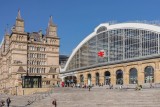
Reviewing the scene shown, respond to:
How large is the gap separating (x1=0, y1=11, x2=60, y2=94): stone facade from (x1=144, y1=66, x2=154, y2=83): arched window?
3069 centimetres

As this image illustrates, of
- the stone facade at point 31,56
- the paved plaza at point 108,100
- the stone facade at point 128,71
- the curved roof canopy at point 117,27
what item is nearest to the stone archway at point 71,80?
the stone facade at point 31,56

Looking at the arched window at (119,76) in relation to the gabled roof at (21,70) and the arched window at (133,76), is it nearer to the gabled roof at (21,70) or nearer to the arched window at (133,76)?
the arched window at (133,76)

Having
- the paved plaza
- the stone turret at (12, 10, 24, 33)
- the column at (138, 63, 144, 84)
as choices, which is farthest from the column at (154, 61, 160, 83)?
the stone turret at (12, 10, 24, 33)

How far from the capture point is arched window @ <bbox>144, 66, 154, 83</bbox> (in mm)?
86438

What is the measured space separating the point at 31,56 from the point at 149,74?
4045 cm

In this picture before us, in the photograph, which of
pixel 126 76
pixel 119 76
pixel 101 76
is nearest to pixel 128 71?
pixel 126 76

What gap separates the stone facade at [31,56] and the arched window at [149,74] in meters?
30.7

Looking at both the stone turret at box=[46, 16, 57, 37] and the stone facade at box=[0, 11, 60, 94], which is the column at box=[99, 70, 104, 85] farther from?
the stone turret at box=[46, 16, 57, 37]

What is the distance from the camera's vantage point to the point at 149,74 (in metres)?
87.5

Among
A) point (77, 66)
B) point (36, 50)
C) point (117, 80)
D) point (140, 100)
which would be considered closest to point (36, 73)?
point (36, 50)

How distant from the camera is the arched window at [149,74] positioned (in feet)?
284

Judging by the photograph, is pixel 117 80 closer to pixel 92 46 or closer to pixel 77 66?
pixel 92 46

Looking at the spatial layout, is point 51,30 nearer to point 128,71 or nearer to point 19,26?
point 19,26

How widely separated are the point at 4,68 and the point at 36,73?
714 inches
